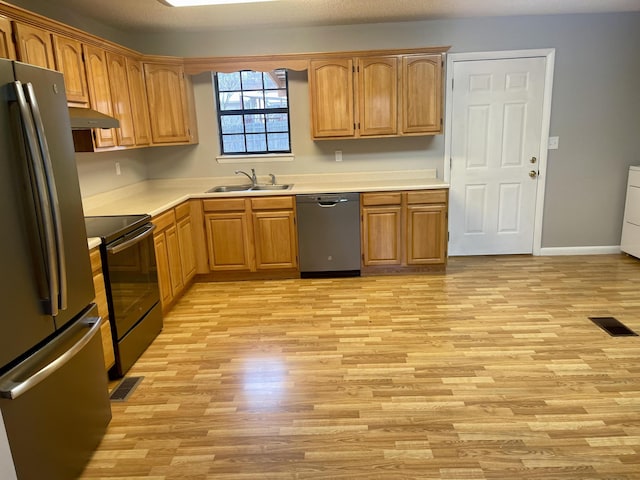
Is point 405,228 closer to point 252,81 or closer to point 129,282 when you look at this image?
point 252,81

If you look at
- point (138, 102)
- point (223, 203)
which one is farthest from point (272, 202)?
point (138, 102)

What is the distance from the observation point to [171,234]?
3852 millimetres

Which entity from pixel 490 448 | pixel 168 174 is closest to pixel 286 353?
pixel 490 448

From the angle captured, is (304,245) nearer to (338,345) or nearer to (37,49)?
(338,345)

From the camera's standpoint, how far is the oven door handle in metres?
2.69

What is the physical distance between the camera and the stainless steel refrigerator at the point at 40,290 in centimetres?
162

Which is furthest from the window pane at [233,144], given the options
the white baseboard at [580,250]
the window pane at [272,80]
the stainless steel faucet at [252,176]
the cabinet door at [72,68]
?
the white baseboard at [580,250]

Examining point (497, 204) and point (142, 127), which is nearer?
point (142, 127)

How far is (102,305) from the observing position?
265cm

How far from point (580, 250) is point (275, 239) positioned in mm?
3350

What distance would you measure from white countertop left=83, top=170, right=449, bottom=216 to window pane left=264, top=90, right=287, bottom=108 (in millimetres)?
757

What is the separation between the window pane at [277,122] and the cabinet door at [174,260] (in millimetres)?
1652

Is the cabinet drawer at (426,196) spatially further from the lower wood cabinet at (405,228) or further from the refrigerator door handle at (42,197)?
the refrigerator door handle at (42,197)

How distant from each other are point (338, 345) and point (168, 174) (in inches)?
116
